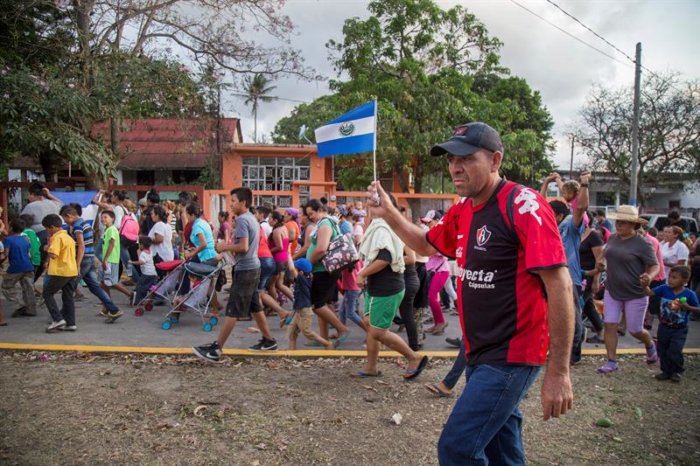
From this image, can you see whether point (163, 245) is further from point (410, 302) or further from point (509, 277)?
point (509, 277)

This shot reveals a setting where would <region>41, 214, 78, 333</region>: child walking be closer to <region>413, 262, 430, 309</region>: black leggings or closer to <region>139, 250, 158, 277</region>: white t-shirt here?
<region>139, 250, 158, 277</region>: white t-shirt

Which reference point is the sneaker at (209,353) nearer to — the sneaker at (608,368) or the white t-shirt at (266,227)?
the white t-shirt at (266,227)

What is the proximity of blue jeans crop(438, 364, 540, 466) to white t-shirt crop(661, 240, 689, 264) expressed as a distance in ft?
28.5

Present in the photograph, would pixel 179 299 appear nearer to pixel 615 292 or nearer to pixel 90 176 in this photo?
pixel 615 292

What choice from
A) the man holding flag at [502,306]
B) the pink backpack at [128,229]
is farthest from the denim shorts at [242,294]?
the pink backpack at [128,229]

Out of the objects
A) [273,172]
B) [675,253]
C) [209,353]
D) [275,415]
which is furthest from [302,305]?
[273,172]

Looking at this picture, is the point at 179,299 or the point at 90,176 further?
the point at 90,176

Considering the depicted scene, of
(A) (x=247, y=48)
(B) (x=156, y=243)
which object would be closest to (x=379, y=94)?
(A) (x=247, y=48)

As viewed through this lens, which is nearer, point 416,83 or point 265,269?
point 265,269

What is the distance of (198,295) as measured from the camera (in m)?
7.55

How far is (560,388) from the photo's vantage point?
2.26 m

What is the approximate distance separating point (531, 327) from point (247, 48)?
1429 centimetres

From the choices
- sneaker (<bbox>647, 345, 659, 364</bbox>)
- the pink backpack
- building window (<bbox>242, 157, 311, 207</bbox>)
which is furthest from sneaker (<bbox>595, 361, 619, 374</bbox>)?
building window (<bbox>242, 157, 311, 207</bbox>)

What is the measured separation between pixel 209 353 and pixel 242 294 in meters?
0.73
